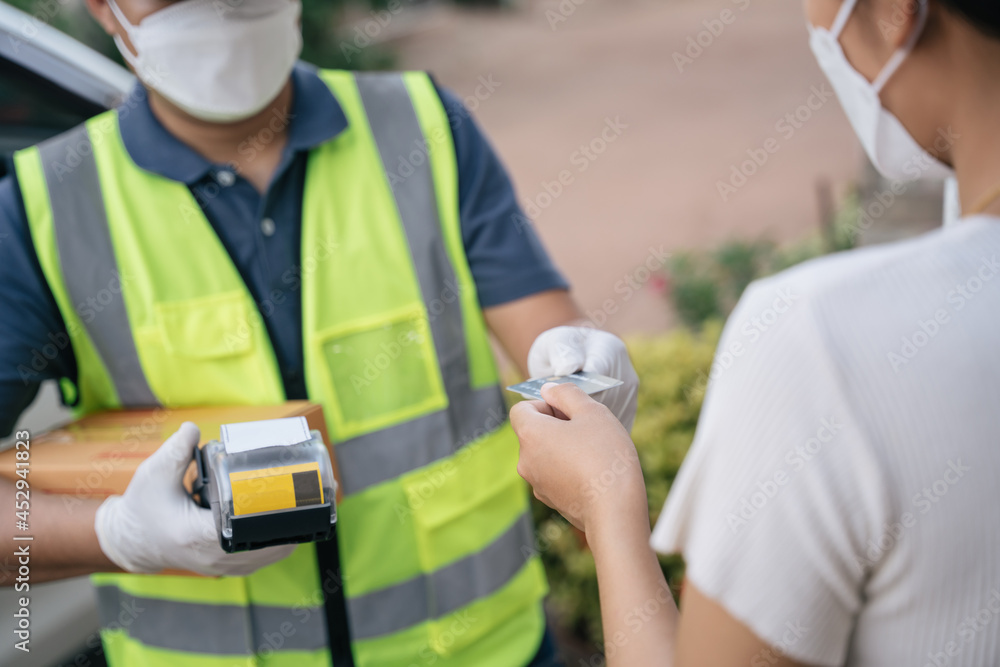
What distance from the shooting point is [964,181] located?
874mm

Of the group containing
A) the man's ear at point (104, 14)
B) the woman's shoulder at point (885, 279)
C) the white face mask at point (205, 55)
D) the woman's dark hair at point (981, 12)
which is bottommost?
the woman's shoulder at point (885, 279)

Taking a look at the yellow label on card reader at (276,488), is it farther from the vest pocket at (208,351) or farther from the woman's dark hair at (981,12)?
the woman's dark hair at (981,12)

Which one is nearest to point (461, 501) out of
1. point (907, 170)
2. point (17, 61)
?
point (907, 170)

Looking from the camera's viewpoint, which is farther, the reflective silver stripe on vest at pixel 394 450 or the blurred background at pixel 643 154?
the blurred background at pixel 643 154

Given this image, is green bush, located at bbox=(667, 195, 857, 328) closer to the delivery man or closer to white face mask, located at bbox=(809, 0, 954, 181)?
the delivery man

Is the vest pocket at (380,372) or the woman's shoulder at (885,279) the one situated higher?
the woman's shoulder at (885,279)

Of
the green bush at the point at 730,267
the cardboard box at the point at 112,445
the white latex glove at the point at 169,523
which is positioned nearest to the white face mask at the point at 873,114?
the cardboard box at the point at 112,445

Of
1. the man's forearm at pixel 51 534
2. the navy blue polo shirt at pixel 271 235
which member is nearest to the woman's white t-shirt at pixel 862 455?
the navy blue polo shirt at pixel 271 235

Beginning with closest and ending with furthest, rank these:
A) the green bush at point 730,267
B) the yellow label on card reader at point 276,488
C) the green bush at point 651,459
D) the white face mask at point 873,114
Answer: the white face mask at point 873,114, the yellow label on card reader at point 276,488, the green bush at point 651,459, the green bush at point 730,267

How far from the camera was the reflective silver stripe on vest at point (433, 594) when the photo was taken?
1557 millimetres

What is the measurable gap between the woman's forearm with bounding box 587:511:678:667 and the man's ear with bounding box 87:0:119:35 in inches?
52.0

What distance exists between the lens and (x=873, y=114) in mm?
1069

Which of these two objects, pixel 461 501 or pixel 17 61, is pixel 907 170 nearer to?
pixel 461 501

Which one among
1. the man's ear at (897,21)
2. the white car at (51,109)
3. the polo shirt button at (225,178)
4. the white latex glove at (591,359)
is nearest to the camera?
the man's ear at (897,21)
